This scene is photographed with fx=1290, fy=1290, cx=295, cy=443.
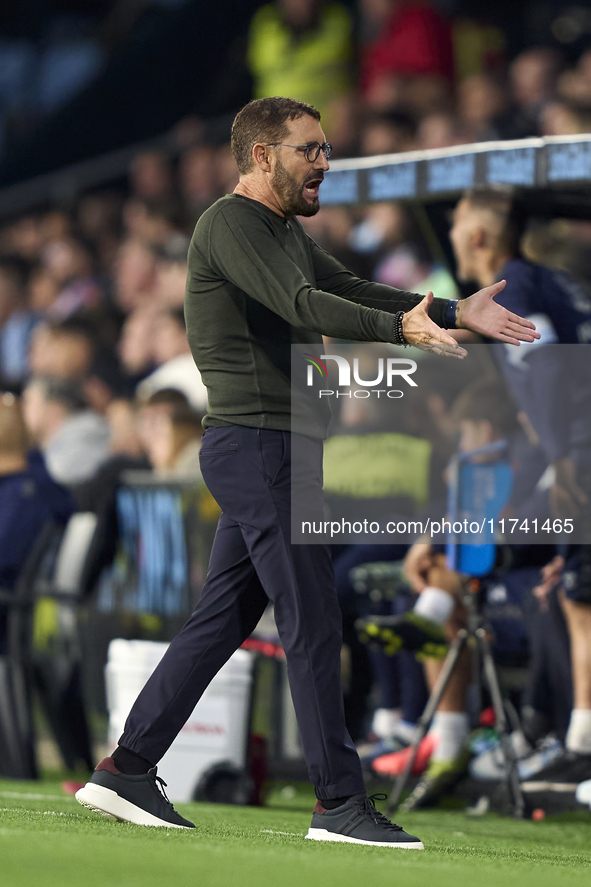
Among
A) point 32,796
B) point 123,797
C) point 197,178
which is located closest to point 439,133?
point 197,178

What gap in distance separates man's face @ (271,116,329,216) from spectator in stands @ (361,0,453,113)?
4865 mm

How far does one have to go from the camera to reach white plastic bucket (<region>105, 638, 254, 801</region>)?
16.5 ft

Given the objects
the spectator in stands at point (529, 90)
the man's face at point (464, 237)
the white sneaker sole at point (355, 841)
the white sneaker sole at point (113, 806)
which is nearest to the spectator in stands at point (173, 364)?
the man's face at point (464, 237)

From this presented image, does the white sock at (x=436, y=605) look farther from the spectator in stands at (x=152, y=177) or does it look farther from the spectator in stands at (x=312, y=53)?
the spectator in stands at (x=152, y=177)

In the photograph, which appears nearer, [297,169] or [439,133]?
A: [297,169]

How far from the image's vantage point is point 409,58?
27.5ft

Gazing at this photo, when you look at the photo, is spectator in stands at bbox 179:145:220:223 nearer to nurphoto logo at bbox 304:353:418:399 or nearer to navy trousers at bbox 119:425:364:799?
nurphoto logo at bbox 304:353:418:399

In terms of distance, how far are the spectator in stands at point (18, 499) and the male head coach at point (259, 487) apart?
2534 mm

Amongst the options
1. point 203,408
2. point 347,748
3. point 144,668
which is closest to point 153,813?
point 347,748

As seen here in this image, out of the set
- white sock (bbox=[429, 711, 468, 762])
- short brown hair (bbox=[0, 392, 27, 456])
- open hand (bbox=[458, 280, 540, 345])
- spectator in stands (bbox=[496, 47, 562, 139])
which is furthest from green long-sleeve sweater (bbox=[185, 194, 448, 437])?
spectator in stands (bbox=[496, 47, 562, 139])

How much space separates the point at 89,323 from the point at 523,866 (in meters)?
6.42

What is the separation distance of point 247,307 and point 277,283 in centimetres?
25

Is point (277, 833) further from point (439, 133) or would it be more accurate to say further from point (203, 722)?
point (439, 133)

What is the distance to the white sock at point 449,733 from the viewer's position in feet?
16.9
